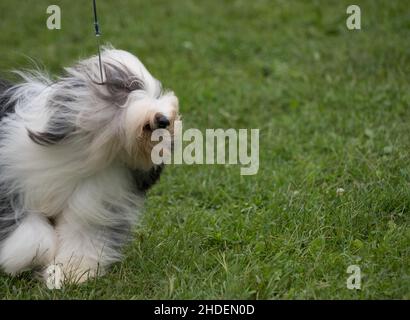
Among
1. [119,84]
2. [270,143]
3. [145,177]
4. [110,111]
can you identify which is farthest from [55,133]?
[270,143]

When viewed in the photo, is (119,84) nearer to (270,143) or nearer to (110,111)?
(110,111)

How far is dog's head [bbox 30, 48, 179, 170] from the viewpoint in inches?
136

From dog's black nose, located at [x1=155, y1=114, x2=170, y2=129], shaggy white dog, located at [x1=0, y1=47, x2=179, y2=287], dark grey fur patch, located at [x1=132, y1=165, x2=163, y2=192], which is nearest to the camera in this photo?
dog's black nose, located at [x1=155, y1=114, x2=170, y2=129]

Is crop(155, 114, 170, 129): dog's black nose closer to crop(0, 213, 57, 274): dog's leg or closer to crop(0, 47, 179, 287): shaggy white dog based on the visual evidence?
crop(0, 47, 179, 287): shaggy white dog

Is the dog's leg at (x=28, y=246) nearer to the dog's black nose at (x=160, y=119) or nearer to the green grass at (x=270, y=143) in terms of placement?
the green grass at (x=270, y=143)

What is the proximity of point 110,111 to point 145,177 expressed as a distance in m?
0.45

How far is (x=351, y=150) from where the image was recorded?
5.45 metres

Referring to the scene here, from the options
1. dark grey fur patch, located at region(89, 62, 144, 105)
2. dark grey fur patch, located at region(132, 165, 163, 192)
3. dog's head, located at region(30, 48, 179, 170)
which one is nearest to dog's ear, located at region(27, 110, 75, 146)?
dog's head, located at region(30, 48, 179, 170)

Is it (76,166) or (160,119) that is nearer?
(160,119)

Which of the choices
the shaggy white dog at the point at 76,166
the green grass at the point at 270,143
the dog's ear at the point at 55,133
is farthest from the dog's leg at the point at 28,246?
the dog's ear at the point at 55,133

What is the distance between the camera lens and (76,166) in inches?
141

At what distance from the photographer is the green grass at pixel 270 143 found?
3752mm

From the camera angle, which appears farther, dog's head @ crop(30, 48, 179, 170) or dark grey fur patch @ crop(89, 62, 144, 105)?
dark grey fur patch @ crop(89, 62, 144, 105)

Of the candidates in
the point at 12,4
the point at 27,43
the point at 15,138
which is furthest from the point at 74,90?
the point at 12,4
